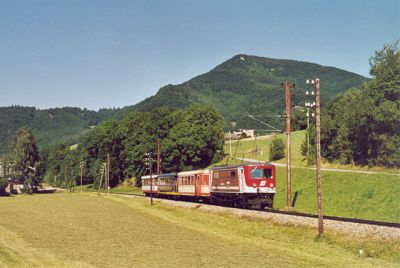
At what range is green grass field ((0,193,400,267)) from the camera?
24.1 meters

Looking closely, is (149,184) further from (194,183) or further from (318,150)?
(318,150)

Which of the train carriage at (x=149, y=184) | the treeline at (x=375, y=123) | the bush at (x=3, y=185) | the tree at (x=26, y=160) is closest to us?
the treeline at (x=375, y=123)

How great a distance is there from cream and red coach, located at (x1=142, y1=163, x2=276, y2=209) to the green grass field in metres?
3.76

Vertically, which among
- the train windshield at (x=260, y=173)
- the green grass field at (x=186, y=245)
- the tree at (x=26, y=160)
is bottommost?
the green grass field at (x=186, y=245)

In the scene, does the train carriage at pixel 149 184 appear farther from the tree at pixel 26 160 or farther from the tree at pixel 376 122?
the tree at pixel 26 160

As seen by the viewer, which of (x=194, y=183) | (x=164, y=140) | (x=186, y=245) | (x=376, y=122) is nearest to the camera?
(x=186, y=245)

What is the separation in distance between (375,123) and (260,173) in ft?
92.1

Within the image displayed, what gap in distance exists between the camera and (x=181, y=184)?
6831 centimetres

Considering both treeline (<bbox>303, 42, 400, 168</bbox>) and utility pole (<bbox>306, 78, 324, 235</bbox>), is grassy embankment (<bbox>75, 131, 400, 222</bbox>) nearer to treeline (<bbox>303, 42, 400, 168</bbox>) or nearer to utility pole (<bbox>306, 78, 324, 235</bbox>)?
treeline (<bbox>303, 42, 400, 168</bbox>)

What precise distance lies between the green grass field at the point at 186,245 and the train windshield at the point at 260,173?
16.3ft

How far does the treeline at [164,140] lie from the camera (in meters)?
109

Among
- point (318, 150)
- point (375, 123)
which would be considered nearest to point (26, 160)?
point (375, 123)

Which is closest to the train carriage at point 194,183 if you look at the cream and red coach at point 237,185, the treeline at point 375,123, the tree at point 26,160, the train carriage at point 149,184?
the cream and red coach at point 237,185

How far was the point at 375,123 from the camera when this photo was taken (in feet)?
218
